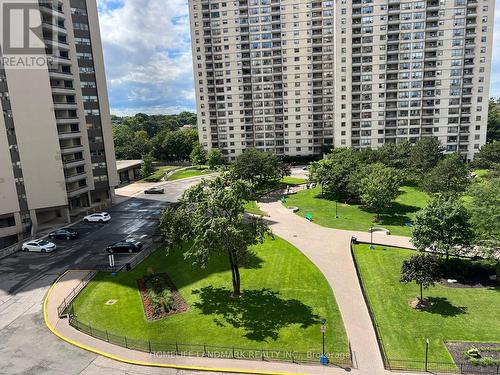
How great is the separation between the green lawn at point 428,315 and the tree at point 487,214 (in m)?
4.66

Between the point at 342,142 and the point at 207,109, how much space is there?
146 feet

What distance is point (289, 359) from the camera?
919 inches

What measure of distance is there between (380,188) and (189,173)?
219 ft

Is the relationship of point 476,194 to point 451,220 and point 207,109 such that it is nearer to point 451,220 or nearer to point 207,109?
point 451,220

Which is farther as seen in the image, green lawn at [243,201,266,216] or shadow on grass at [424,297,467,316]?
green lawn at [243,201,266,216]

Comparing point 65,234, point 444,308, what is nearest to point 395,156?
point 444,308

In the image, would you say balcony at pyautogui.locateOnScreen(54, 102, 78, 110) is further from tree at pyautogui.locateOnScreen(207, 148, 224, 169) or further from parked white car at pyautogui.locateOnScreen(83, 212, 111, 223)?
tree at pyautogui.locateOnScreen(207, 148, 224, 169)

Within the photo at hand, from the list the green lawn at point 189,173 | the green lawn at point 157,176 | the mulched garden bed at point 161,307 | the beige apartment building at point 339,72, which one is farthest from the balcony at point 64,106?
Answer: the beige apartment building at point 339,72

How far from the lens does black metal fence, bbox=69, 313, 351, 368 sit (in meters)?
23.3

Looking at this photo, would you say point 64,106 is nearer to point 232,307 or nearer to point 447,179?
point 232,307

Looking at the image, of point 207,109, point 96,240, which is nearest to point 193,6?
point 207,109

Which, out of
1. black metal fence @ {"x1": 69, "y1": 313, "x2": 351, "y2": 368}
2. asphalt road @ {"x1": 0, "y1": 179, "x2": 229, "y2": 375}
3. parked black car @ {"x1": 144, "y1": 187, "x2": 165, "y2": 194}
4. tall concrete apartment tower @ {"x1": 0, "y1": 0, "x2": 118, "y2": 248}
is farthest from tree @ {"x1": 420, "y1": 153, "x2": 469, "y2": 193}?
tall concrete apartment tower @ {"x1": 0, "y1": 0, "x2": 118, "y2": 248}

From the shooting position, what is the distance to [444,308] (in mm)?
29906

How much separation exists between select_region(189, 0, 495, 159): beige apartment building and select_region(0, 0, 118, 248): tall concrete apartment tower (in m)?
52.9
